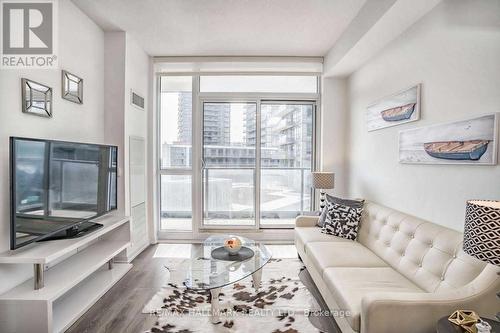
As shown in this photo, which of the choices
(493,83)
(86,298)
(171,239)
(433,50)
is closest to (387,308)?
(493,83)

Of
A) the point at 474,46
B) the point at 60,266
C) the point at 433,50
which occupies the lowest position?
the point at 60,266

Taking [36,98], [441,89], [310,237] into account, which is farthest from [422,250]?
[36,98]

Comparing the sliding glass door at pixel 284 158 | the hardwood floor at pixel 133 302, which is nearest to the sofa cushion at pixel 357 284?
the hardwood floor at pixel 133 302

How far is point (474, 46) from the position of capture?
1.66m

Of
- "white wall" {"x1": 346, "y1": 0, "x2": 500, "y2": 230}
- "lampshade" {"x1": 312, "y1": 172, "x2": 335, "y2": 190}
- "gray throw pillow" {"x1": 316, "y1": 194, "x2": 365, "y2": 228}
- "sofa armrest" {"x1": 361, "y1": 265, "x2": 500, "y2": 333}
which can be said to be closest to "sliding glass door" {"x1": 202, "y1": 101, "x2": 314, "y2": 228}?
"lampshade" {"x1": 312, "y1": 172, "x2": 335, "y2": 190}

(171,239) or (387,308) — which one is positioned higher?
(387,308)

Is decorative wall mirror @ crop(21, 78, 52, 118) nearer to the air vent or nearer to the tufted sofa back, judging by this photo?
the air vent

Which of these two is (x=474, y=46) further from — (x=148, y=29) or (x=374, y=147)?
(x=148, y=29)

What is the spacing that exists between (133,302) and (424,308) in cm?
223

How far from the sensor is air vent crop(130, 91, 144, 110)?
328 cm

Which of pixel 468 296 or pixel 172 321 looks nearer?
pixel 468 296

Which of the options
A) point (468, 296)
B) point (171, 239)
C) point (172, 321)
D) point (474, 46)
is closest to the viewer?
point (468, 296)

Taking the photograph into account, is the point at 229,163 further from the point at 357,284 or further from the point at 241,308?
the point at 357,284

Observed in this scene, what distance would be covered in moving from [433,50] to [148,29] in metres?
2.93
